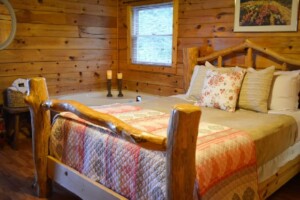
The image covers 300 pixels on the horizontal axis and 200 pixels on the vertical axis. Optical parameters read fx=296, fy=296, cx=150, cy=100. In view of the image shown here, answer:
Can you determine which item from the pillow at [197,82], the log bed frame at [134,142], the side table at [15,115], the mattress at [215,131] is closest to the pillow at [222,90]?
the mattress at [215,131]

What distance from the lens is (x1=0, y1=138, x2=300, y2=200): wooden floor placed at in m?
2.45

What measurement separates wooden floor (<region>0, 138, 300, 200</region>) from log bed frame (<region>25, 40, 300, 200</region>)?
15 centimetres

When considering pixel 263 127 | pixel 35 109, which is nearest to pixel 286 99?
pixel 263 127

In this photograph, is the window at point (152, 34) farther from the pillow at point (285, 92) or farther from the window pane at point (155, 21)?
the pillow at point (285, 92)

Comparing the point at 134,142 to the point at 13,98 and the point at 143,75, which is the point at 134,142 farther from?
the point at 143,75

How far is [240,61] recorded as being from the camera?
3.38 m

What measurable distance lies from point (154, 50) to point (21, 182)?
2.55 m

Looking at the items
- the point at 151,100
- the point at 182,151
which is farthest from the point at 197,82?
the point at 182,151

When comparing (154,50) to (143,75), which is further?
(143,75)

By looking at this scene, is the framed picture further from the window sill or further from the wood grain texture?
the wood grain texture

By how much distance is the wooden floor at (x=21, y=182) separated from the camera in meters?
2.45

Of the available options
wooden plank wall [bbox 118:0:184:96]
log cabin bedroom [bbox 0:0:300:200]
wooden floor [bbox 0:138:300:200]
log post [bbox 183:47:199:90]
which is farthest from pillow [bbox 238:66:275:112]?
wooden plank wall [bbox 118:0:184:96]

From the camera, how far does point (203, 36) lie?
12.1 ft

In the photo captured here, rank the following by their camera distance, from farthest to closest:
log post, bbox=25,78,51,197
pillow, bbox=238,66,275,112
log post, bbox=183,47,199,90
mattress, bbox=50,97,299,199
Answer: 1. log post, bbox=183,47,199,90
2. pillow, bbox=238,66,275,112
3. log post, bbox=25,78,51,197
4. mattress, bbox=50,97,299,199
